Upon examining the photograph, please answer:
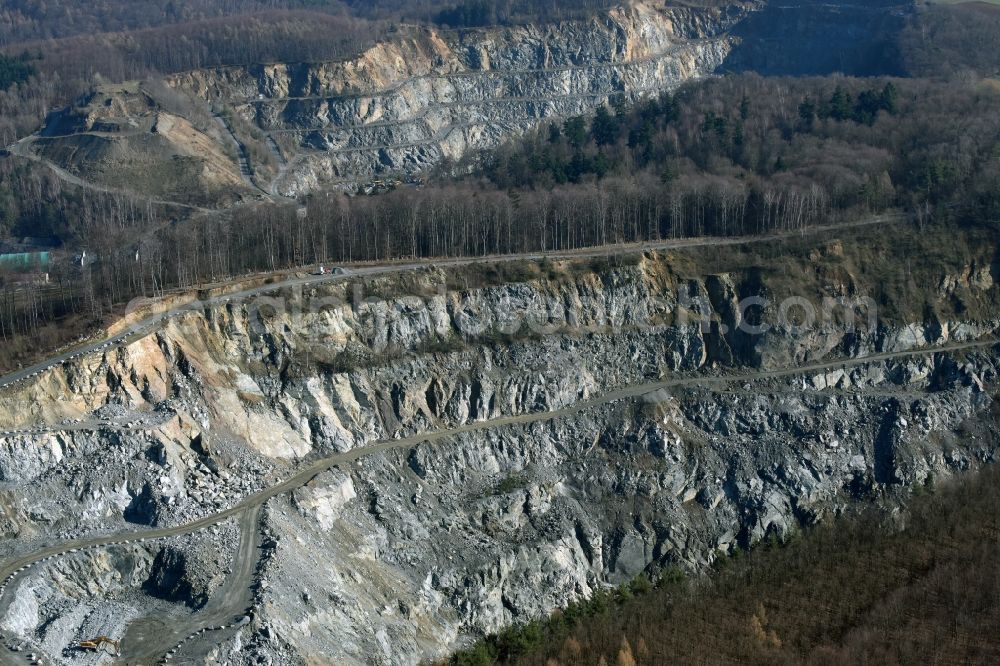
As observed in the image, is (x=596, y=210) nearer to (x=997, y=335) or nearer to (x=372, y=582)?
(x=997, y=335)

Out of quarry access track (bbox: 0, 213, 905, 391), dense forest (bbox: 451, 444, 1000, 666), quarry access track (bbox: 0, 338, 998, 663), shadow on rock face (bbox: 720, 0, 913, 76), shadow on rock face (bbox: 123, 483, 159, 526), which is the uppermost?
shadow on rock face (bbox: 720, 0, 913, 76)

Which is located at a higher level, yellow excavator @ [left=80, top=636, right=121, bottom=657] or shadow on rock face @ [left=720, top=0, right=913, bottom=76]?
shadow on rock face @ [left=720, top=0, right=913, bottom=76]

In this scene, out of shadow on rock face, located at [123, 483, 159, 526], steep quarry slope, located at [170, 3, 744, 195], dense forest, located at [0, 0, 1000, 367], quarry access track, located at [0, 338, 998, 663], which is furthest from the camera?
steep quarry slope, located at [170, 3, 744, 195]

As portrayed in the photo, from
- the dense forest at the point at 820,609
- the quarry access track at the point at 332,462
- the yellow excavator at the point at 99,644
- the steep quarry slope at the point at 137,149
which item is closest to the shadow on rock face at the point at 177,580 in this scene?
the quarry access track at the point at 332,462

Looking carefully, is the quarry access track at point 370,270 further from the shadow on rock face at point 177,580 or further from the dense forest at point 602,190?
the shadow on rock face at point 177,580

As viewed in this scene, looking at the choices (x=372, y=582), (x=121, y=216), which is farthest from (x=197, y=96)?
(x=372, y=582)

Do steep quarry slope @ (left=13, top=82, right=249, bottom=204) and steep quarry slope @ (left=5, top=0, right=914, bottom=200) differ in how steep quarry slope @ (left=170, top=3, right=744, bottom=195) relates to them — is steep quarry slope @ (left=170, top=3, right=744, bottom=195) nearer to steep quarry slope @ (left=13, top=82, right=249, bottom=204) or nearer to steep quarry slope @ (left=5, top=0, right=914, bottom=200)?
steep quarry slope @ (left=5, top=0, right=914, bottom=200)

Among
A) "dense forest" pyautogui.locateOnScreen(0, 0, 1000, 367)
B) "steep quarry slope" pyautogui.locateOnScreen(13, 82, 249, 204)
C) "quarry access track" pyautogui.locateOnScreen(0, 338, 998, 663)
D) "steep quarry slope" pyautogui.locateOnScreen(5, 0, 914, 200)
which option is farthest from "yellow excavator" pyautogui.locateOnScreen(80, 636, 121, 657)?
"steep quarry slope" pyautogui.locateOnScreen(5, 0, 914, 200)
